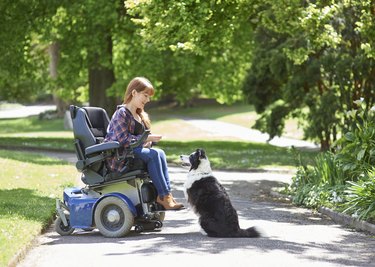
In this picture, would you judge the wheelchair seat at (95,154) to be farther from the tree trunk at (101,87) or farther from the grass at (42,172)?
the tree trunk at (101,87)

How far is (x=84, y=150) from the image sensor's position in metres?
10.2

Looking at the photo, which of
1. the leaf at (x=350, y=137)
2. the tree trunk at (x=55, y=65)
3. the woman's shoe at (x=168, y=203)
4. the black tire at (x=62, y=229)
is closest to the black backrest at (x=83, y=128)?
the black tire at (x=62, y=229)

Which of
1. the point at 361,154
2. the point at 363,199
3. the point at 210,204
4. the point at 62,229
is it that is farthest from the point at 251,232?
the point at 361,154

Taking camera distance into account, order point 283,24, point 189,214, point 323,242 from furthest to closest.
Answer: point 283,24 < point 189,214 < point 323,242

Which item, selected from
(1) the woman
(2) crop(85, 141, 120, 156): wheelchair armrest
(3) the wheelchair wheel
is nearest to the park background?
(3) the wheelchair wheel

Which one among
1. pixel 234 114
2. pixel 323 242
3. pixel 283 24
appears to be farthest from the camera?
pixel 234 114

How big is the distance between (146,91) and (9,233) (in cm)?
249

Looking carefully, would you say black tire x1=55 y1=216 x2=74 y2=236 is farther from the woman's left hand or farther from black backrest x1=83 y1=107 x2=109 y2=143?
the woman's left hand

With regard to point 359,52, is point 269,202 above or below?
below

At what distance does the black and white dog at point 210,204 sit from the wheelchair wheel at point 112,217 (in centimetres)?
82

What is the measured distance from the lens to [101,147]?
9.89 m

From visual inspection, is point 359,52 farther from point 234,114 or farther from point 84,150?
point 234,114

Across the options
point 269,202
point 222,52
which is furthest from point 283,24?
point 222,52

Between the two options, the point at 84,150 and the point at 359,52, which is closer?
the point at 84,150
